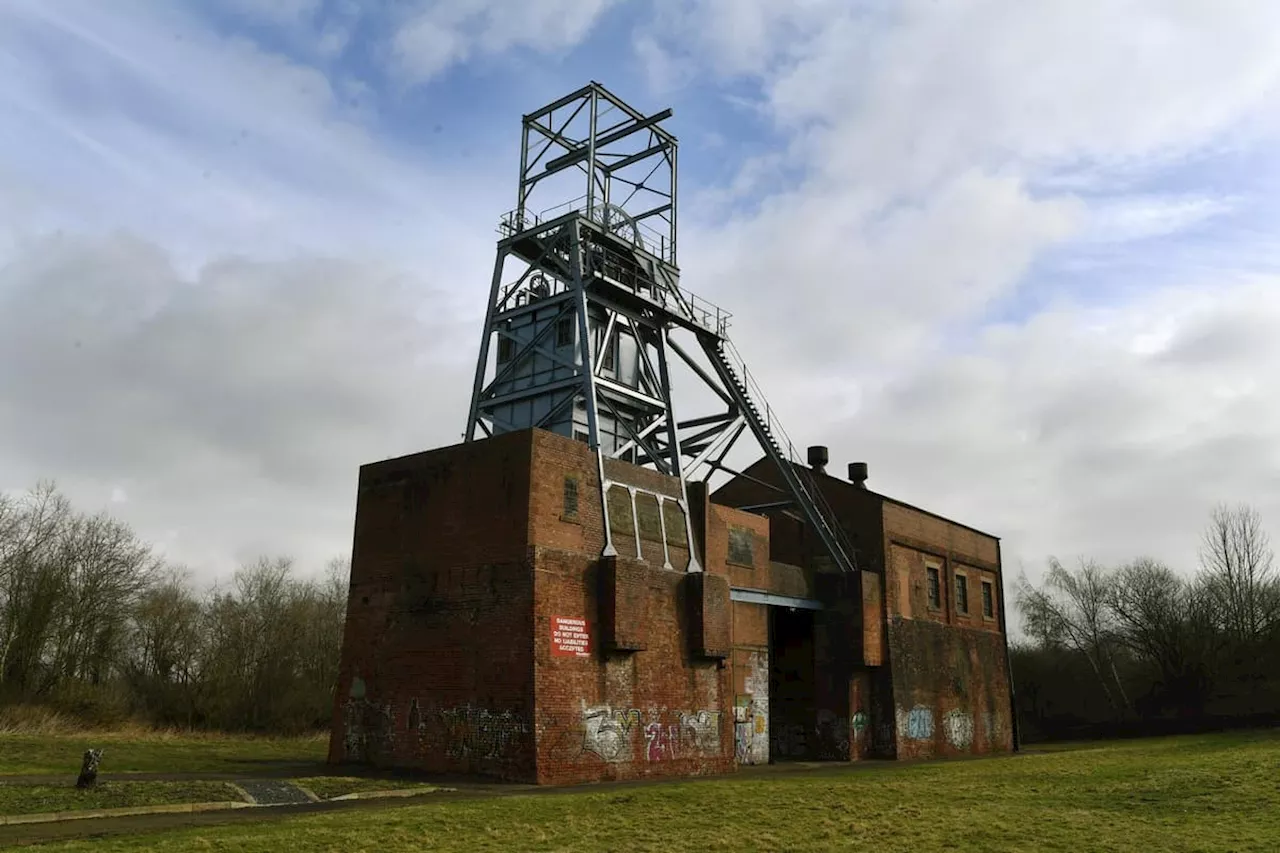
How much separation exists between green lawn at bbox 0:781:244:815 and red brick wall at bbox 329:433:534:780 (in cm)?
459

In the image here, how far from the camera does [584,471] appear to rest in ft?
60.2

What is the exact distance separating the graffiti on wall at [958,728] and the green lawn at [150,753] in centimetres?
1808

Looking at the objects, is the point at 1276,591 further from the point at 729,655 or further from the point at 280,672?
the point at 280,672

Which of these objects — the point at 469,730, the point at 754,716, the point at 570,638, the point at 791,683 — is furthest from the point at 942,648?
the point at 469,730

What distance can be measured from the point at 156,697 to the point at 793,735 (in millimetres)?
21217

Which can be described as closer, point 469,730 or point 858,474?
point 469,730

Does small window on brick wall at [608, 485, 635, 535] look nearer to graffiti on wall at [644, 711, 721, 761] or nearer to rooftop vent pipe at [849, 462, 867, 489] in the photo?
graffiti on wall at [644, 711, 721, 761]

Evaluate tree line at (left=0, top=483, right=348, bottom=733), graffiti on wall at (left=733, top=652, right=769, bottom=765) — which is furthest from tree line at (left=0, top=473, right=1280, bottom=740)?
graffiti on wall at (left=733, top=652, right=769, bottom=765)

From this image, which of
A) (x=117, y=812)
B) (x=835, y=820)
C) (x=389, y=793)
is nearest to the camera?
(x=117, y=812)

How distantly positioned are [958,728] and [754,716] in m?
10.0

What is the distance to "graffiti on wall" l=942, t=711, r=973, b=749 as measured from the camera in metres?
29.0

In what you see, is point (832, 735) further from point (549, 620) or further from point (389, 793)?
point (389, 793)

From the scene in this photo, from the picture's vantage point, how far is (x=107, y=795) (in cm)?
1178

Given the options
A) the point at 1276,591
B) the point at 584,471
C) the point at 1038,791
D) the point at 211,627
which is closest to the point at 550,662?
the point at 584,471
